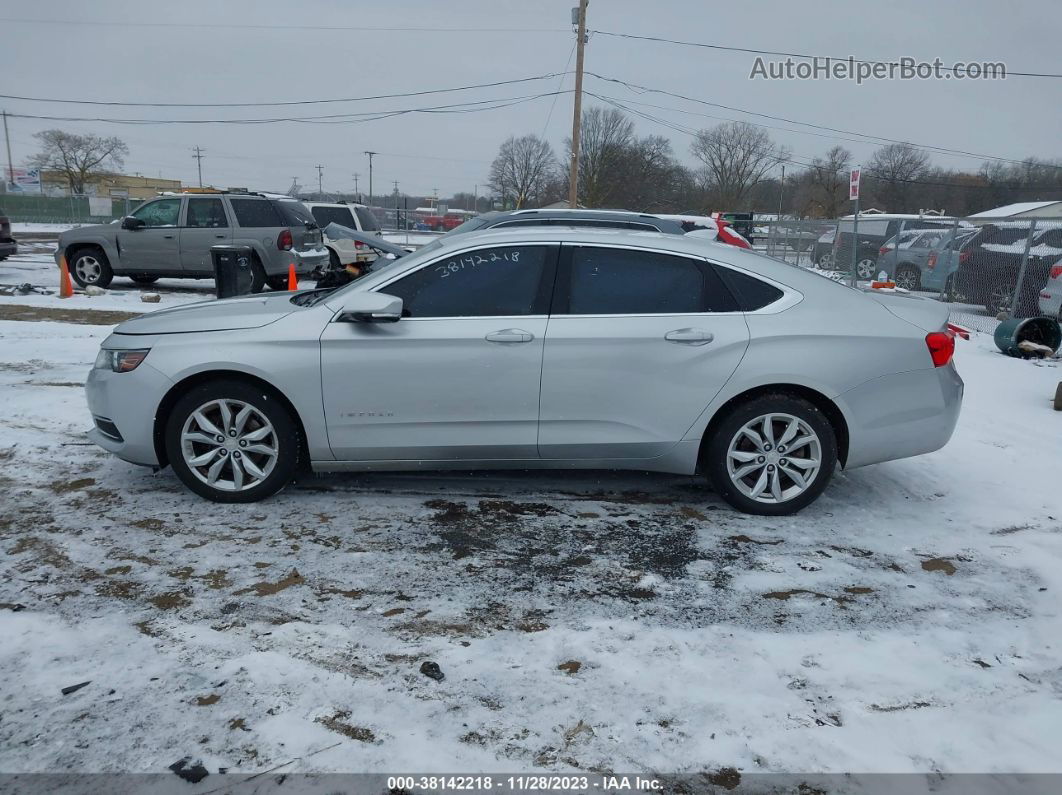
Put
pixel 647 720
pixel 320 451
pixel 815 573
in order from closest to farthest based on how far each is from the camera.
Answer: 1. pixel 647 720
2. pixel 815 573
3. pixel 320 451

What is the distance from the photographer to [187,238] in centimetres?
1463

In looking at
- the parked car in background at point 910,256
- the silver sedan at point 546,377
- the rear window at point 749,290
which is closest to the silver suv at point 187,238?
the silver sedan at point 546,377

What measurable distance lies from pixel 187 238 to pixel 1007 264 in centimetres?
1478

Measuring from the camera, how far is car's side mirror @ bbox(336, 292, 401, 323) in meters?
4.27

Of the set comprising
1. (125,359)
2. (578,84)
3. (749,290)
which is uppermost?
(578,84)

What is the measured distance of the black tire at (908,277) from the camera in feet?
57.8

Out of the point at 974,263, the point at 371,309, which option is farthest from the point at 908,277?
the point at 371,309

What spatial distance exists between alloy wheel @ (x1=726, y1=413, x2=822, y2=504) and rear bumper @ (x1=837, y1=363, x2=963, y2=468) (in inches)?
10.4

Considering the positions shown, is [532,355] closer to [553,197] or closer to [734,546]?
[734,546]

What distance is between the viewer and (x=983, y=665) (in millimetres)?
3096

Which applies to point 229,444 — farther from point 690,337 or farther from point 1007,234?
point 1007,234

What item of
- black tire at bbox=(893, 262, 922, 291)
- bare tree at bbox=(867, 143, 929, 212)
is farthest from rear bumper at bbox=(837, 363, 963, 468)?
bare tree at bbox=(867, 143, 929, 212)

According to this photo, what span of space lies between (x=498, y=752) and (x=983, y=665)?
1997 mm

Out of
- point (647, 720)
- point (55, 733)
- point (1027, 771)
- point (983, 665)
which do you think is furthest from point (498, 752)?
point (983, 665)
